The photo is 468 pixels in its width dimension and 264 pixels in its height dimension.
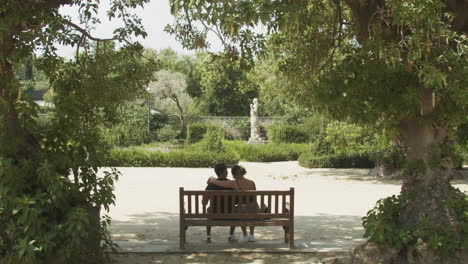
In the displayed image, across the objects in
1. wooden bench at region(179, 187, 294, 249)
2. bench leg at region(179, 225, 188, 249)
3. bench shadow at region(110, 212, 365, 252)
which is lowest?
bench shadow at region(110, 212, 365, 252)

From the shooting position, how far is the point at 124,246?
6.76 meters

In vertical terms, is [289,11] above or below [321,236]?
above

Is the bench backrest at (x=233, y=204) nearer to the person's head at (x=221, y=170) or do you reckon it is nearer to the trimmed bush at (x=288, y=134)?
the person's head at (x=221, y=170)

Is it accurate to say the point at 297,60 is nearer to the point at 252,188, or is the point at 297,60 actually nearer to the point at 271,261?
the point at 252,188

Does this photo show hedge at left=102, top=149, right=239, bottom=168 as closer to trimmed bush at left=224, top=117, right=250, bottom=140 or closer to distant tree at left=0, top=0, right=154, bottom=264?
distant tree at left=0, top=0, right=154, bottom=264

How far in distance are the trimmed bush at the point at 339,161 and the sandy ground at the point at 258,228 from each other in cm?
429

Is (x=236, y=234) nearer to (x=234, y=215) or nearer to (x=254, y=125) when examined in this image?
(x=234, y=215)

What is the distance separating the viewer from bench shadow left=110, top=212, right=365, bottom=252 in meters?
6.61

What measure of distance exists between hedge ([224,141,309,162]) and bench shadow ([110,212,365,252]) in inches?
647

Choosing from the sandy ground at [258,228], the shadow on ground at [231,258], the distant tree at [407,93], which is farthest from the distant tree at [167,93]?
the distant tree at [407,93]

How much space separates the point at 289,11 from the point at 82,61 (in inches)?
135

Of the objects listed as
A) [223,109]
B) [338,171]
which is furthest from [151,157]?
[223,109]

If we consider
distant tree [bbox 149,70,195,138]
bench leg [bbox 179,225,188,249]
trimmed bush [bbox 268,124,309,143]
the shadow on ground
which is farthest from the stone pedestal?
the shadow on ground

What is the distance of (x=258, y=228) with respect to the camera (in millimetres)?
8289
